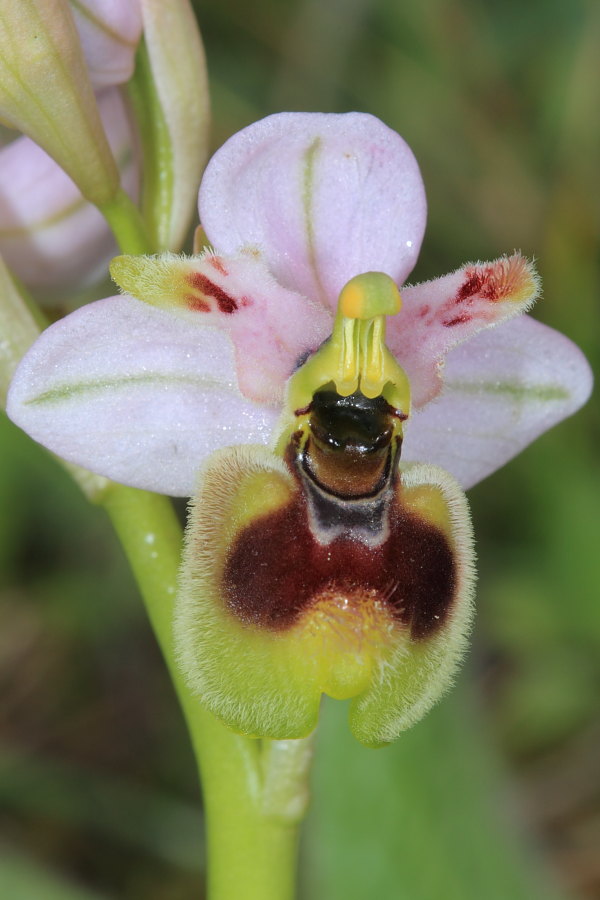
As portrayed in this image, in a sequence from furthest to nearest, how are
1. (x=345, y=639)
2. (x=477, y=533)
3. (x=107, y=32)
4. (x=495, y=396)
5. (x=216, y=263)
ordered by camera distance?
(x=477, y=533), (x=495, y=396), (x=107, y=32), (x=216, y=263), (x=345, y=639)

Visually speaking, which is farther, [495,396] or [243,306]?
[495,396]

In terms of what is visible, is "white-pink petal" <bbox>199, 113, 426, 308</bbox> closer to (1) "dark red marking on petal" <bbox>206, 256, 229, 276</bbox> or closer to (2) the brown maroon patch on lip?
(1) "dark red marking on petal" <bbox>206, 256, 229, 276</bbox>

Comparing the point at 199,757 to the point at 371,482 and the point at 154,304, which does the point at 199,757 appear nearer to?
the point at 371,482

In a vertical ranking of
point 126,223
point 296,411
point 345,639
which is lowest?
point 345,639

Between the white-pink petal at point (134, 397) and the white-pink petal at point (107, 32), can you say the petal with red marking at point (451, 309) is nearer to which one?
the white-pink petal at point (134, 397)

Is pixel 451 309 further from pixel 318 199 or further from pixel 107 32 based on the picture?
pixel 107 32

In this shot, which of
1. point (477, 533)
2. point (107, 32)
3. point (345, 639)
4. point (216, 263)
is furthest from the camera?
point (477, 533)

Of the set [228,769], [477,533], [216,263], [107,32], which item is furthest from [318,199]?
[477,533]

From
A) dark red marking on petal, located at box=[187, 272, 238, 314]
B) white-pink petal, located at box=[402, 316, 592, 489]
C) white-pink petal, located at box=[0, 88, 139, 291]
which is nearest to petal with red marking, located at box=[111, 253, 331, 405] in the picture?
dark red marking on petal, located at box=[187, 272, 238, 314]
